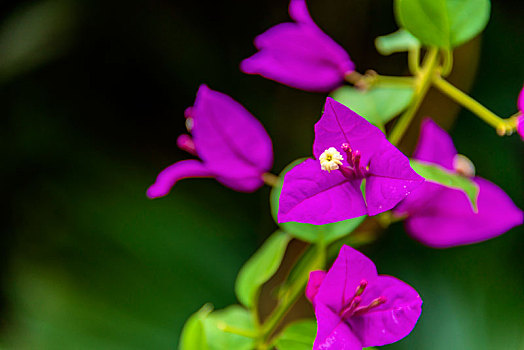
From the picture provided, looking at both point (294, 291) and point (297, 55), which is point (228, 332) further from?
point (297, 55)

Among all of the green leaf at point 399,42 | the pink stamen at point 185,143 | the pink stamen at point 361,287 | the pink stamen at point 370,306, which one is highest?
the green leaf at point 399,42

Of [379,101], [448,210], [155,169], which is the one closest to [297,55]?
[379,101]

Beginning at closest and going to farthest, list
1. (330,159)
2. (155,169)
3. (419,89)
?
(330,159)
(419,89)
(155,169)

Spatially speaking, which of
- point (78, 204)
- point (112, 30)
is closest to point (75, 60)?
point (112, 30)

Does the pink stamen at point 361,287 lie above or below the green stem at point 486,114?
below

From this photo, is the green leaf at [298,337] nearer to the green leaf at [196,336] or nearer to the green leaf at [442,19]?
the green leaf at [196,336]

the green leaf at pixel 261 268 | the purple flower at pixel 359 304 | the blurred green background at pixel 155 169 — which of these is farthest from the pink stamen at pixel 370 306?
the blurred green background at pixel 155 169
